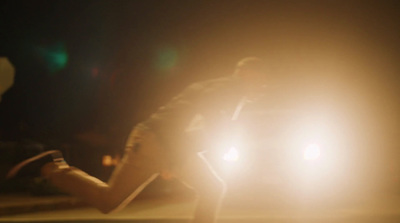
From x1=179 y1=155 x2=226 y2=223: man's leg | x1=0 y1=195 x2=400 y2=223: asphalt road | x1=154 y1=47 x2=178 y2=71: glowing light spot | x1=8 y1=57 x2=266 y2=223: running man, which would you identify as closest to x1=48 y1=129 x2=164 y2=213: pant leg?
x1=8 y1=57 x2=266 y2=223: running man

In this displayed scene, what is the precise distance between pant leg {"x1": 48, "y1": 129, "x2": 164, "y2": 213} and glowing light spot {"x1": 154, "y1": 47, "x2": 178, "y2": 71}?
27.0 metres

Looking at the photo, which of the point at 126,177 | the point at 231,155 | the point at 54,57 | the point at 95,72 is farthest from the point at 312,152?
the point at 95,72

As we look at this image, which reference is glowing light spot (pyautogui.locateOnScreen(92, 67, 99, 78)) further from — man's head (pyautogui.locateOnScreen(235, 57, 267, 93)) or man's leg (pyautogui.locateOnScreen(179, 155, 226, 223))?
man's leg (pyautogui.locateOnScreen(179, 155, 226, 223))

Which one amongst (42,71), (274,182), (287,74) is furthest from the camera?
(287,74)

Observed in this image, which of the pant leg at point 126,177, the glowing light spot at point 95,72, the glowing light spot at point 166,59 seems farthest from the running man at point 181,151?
the glowing light spot at point 166,59

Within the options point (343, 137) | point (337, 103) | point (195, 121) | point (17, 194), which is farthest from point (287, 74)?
point (195, 121)

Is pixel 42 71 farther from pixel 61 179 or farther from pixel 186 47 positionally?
pixel 61 179

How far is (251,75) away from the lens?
5070mm

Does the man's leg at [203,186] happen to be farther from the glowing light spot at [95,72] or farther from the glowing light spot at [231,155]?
the glowing light spot at [95,72]

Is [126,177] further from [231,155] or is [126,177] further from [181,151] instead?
[231,155]

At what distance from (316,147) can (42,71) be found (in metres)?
18.3

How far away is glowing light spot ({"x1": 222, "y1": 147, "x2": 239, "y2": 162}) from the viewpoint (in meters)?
9.98

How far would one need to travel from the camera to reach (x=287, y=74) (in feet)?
111

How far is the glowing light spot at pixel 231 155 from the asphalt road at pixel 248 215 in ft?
2.75
